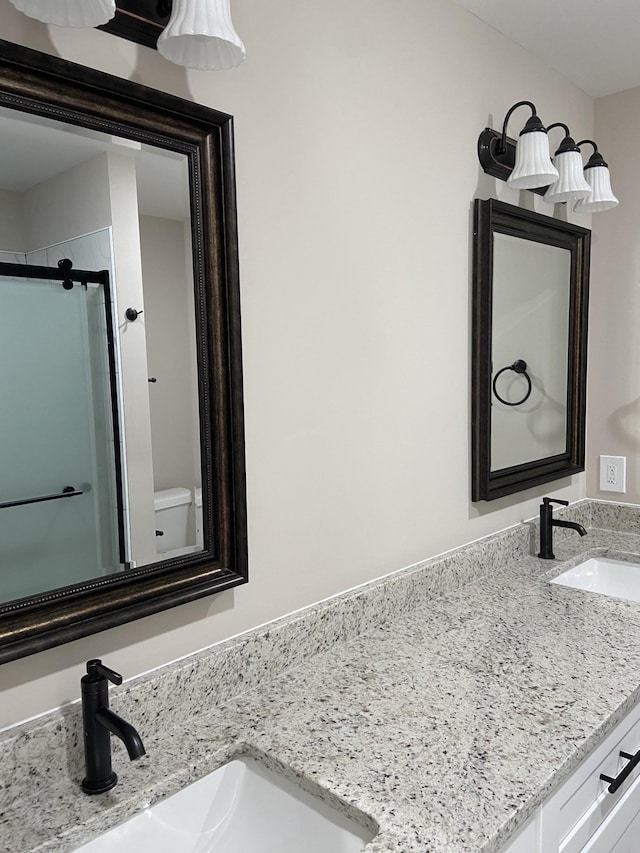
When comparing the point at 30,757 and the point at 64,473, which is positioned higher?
the point at 64,473

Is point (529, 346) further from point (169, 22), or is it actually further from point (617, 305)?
point (169, 22)

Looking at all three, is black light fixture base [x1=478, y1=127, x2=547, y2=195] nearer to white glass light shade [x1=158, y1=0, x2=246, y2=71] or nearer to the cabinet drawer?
white glass light shade [x1=158, y1=0, x2=246, y2=71]

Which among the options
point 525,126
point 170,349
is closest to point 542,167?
point 525,126

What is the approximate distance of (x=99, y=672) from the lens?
91 centimetres

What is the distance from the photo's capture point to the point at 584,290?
88.4 inches

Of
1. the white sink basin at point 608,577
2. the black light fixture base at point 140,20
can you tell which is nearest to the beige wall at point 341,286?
the black light fixture base at point 140,20

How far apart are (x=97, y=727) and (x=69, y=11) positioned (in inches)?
38.0

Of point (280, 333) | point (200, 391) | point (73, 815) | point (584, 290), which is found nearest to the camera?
point (73, 815)

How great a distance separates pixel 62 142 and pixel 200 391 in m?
0.43

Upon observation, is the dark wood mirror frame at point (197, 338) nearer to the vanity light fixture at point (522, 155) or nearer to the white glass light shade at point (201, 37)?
the white glass light shade at point (201, 37)

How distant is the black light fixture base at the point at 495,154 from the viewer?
174 centimetres

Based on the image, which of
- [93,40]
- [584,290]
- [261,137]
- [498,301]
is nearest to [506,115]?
[498,301]

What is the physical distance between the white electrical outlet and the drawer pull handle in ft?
3.96

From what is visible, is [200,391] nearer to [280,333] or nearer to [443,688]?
[280,333]
